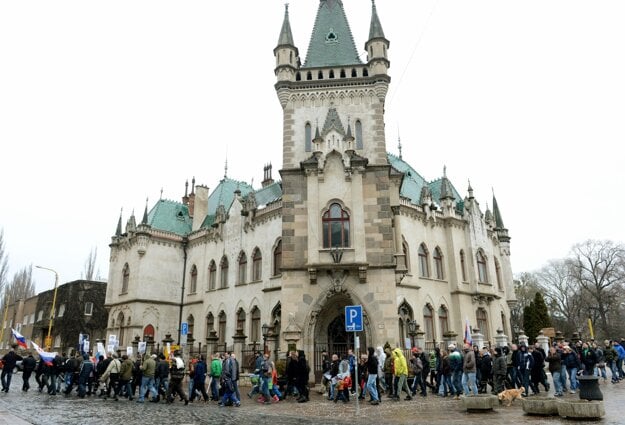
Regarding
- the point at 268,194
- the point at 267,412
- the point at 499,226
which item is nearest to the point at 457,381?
the point at 267,412

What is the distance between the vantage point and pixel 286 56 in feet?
92.7

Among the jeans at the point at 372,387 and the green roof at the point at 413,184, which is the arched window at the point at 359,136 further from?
the jeans at the point at 372,387

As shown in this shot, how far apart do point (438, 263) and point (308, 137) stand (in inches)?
549

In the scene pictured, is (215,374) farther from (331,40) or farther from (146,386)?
(331,40)

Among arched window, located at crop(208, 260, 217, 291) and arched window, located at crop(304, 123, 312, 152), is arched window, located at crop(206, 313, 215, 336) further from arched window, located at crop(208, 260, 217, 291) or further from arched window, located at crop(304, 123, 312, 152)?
arched window, located at crop(304, 123, 312, 152)

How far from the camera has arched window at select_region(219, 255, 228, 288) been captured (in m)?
35.0

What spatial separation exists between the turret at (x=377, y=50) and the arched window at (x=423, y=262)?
1251 cm

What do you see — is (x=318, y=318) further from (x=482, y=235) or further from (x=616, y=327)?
(x=616, y=327)

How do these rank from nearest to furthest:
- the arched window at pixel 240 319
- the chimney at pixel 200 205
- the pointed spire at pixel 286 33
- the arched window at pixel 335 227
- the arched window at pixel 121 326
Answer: the arched window at pixel 335 227 → the pointed spire at pixel 286 33 → the arched window at pixel 240 319 → the arched window at pixel 121 326 → the chimney at pixel 200 205

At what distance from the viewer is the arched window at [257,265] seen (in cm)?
3209

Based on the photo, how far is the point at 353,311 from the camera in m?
13.3

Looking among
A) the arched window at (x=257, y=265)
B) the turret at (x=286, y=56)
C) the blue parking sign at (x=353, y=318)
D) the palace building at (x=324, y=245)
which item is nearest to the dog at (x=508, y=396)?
the blue parking sign at (x=353, y=318)

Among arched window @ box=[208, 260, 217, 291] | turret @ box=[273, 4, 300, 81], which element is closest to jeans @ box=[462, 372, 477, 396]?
turret @ box=[273, 4, 300, 81]

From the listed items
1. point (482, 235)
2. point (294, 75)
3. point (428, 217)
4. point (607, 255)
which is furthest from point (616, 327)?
point (294, 75)
